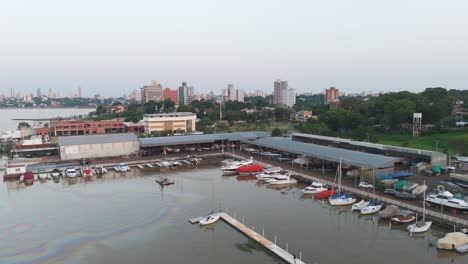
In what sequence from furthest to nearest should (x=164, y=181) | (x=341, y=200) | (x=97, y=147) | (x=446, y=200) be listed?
1. (x=97, y=147)
2. (x=164, y=181)
3. (x=341, y=200)
4. (x=446, y=200)

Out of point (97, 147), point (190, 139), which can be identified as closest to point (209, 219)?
point (97, 147)

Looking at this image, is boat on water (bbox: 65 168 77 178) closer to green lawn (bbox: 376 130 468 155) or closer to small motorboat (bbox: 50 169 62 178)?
small motorboat (bbox: 50 169 62 178)

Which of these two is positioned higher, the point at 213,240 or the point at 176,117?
the point at 176,117

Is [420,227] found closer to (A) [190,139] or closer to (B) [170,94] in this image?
(A) [190,139]

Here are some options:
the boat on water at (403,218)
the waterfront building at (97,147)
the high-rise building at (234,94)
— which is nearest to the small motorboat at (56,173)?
the waterfront building at (97,147)

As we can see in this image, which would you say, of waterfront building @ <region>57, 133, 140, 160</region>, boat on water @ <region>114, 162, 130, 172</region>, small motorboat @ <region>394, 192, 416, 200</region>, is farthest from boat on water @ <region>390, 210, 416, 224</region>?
waterfront building @ <region>57, 133, 140, 160</region>

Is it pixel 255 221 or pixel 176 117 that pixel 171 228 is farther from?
pixel 176 117

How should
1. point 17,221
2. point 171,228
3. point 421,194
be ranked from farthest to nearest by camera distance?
point 421,194
point 17,221
point 171,228

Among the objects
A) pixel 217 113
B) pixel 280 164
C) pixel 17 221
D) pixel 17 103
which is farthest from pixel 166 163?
pixel 17 103
